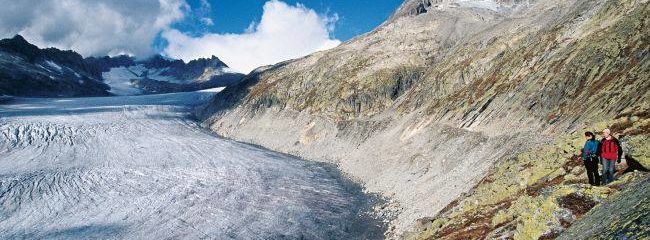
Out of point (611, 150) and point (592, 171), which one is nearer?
point (611, 150)

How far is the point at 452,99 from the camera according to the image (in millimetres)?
51781

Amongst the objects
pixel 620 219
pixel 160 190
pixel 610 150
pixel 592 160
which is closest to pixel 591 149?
pixel 592 160

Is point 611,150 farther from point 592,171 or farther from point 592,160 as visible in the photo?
point 592,171

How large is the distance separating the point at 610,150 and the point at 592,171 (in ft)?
3.49

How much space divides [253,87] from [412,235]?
8064 cm

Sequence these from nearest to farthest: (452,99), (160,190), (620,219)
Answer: (620,219)
(160,190)
(452,99)

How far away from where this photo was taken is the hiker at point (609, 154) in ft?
56.4

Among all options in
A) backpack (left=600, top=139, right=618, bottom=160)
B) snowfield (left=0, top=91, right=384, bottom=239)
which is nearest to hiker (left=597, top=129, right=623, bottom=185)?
backpack (left=600, top=139, right=618, bottom=160)

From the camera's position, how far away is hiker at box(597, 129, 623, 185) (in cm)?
1719

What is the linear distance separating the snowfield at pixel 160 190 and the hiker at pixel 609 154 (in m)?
17.7

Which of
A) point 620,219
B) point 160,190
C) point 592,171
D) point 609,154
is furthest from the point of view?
point 160,190

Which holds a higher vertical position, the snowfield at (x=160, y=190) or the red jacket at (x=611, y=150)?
the red jacket at (x=611, y=150)

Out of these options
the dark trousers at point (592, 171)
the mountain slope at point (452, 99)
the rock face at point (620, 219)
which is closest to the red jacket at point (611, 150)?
the dark trousers at point (592, 171)

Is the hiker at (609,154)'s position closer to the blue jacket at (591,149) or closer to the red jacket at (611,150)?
the red jacket at (611,150)
